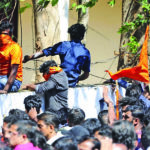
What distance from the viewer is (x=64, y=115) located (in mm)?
6820

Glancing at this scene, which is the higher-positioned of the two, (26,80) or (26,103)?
(26,103)

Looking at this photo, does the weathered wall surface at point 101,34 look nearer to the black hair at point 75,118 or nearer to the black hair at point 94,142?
the black hair at point 75,118

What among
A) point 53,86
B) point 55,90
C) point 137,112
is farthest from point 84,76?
point 137,112

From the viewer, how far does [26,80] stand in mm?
11219

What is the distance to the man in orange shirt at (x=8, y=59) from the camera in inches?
261

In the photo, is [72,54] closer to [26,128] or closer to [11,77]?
[11,77]

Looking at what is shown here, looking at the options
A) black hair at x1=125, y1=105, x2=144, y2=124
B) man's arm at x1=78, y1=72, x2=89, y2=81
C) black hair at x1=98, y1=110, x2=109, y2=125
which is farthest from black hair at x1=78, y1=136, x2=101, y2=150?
man's arm at x1=78, y1=72, x2=89, y2=81

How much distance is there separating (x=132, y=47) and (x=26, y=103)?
Result: 12.3ft

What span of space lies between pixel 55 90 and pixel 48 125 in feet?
4.62

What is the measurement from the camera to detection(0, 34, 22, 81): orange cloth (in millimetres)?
6664

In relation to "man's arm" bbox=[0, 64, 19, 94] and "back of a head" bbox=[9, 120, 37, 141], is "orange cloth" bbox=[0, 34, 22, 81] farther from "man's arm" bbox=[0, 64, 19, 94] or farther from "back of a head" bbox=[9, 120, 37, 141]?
"back of a head" bbox=[9, 120, 37, 141]

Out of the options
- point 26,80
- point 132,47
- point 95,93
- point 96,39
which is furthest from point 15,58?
point 96,39

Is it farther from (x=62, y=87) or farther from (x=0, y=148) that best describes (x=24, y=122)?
(x=62, y=87)

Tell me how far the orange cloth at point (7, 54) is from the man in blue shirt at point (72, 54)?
0.55 metres
